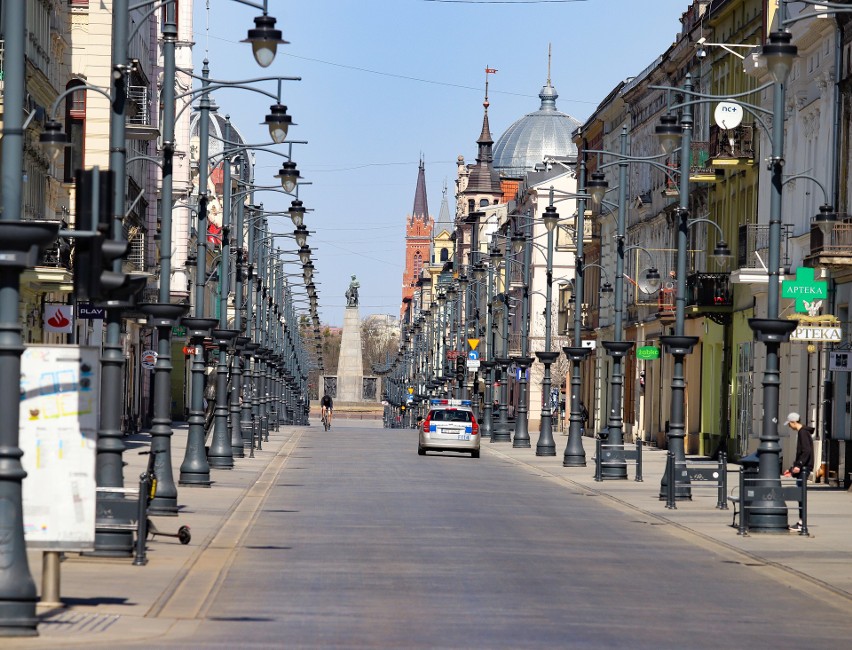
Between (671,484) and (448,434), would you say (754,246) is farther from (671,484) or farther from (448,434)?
(671,484)

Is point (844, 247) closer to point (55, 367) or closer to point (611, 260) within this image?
point (55, 367)

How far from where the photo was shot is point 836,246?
1486 inches

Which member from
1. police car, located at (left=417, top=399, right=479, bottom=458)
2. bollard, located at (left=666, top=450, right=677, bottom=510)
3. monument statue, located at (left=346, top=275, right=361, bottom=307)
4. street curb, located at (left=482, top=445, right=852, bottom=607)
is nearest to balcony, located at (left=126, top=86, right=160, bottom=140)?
police car, located at (left=417, top=399, right=479, bottom=458)

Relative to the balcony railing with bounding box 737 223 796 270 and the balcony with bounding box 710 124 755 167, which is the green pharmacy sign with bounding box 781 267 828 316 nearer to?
the balcony railing with bounding box 737 223 796 270

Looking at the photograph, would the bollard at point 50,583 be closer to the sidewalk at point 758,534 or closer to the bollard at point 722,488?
the sidewalk at point 758,534

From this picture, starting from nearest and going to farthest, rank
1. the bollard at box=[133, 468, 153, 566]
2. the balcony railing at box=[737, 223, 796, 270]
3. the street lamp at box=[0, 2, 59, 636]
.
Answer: the street lamp at box=[0, 2, 59, 636] < the bollard at box=[133, 468, 153, 566] < the balcony railing at box=[737, 223, 796, 270]

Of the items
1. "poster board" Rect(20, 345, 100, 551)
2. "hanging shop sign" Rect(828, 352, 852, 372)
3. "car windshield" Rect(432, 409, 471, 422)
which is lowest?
"car windshield" Rect(432, 409, 471, 422)

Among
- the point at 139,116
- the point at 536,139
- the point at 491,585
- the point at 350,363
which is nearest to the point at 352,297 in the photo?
the point at 350,363

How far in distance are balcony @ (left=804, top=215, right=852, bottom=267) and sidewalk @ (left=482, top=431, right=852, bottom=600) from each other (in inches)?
179

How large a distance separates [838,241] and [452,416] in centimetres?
1893

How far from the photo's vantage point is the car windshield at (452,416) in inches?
2146

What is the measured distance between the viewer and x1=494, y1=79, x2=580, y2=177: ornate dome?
170 metres

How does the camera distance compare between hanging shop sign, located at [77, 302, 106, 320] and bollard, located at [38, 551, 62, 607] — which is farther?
hanging shop sign, located at [77, 302, 106, 320]

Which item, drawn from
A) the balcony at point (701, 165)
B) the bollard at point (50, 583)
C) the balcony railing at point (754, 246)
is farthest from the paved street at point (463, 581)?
the balcony at point (701, 165)
